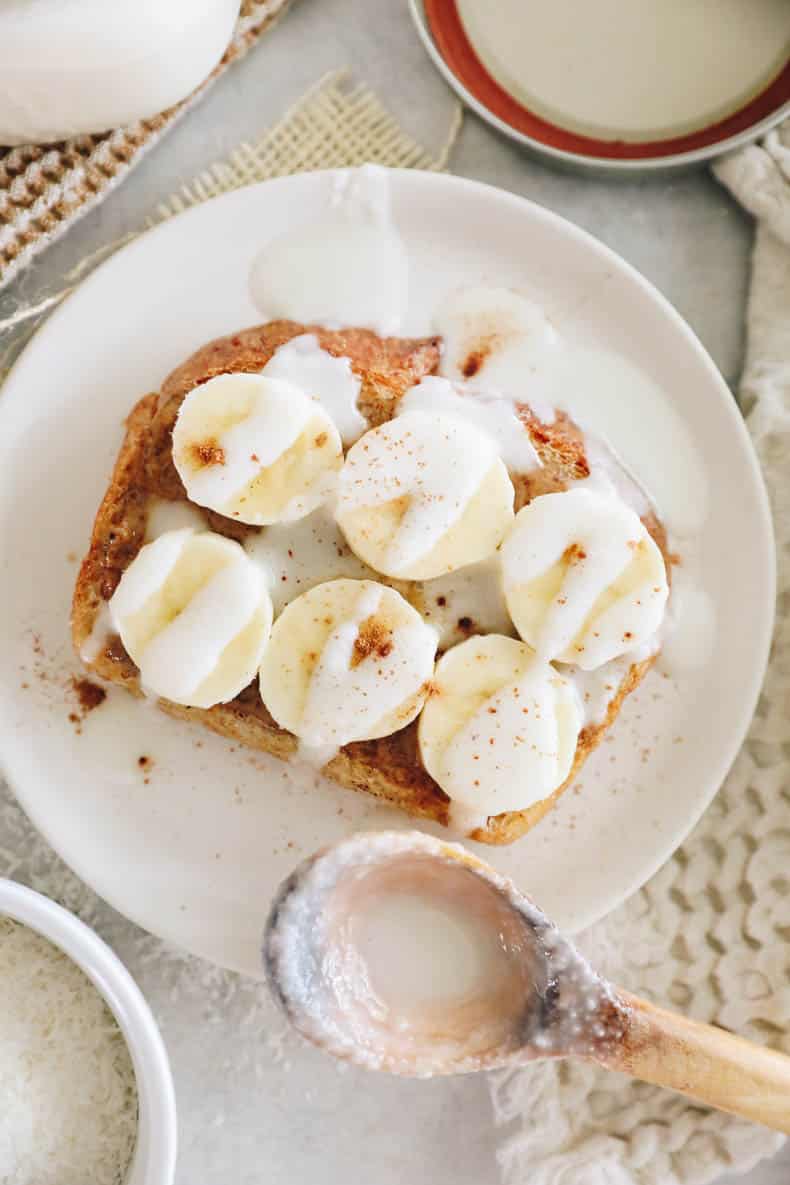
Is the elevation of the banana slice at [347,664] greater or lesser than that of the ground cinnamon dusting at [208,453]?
lesser

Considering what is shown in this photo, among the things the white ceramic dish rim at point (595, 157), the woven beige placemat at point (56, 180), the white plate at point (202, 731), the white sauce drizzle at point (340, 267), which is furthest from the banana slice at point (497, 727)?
the woven beige placemat at point (56, 180)

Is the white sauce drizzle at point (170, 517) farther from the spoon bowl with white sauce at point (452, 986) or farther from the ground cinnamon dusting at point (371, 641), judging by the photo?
the spoon bowl with white sauce at point (452, 986)

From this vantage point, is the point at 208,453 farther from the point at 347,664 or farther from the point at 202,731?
the point at 202,731

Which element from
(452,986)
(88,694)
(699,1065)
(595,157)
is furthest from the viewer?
(595,157)

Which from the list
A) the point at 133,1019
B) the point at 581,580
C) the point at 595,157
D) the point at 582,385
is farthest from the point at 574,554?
the point at 133,1019

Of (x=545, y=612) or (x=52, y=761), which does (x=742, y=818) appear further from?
(x=52, y=761)

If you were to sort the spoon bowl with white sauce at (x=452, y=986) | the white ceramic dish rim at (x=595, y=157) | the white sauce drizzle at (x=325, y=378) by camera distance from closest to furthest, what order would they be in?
1. the spoon bowl with white sauce at (x=452, y=986)
2. the white sauce drizzle at (x=325, y=378)
3. the white ceramic dish rim at (x=595, y=157)

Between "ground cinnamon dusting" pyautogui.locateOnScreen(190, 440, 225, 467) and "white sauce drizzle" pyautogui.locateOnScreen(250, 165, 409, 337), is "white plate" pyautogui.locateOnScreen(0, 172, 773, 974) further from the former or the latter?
"ground cinnamon dusting" pyautogui.locateOnScreen(190, 440, 225, 467)
